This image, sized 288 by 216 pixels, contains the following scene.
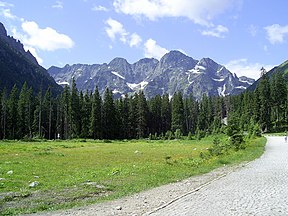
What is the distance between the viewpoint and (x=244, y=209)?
37.3 feet

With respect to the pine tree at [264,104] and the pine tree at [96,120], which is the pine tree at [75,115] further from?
the pine tree at [264,104]

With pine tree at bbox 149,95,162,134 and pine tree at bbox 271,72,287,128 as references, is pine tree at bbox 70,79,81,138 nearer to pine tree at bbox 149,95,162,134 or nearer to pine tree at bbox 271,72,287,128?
pine tree at bbox 149,95,162,134

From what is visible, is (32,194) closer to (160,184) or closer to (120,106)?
(160,184)

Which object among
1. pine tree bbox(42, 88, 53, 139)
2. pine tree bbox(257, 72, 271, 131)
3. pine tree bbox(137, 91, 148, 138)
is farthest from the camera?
pine tree bbox(137, 91, 148, 138)

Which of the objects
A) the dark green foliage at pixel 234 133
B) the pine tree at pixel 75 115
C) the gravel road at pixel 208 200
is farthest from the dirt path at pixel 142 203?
the pine tree at pixel 75 115

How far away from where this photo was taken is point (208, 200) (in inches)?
517

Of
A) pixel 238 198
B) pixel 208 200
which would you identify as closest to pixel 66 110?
pixel 208 200

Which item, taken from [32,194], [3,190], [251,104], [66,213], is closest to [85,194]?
[32,194]

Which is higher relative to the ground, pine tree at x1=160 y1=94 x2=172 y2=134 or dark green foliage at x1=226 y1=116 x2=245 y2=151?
pine tree at x1=160 y1=94 x2=172 y2=134

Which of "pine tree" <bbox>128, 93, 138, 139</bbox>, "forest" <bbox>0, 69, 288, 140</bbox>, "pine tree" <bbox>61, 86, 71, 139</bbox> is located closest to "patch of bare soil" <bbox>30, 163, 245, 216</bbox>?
"forest" <bbox>0, 69, 288, 140</bbox>

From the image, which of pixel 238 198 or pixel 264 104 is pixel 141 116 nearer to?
pixel 264 104

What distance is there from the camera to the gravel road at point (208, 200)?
11258 mm

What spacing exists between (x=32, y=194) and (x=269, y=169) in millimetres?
17010

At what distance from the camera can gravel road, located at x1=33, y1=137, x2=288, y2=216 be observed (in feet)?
36.9
